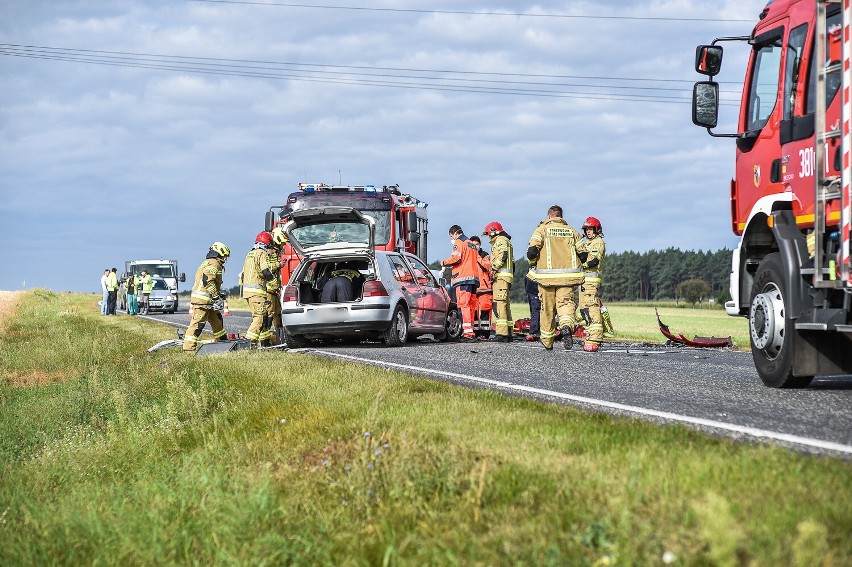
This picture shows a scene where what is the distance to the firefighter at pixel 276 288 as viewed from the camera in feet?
54.1

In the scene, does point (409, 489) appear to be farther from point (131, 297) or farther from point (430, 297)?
point (131, 297)

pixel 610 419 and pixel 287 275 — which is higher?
pixel 287 275

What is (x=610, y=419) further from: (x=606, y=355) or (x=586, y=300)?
(x=586, y=300)

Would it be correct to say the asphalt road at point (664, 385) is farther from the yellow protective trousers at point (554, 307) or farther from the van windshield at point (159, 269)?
the van windshield at point (159, 269)

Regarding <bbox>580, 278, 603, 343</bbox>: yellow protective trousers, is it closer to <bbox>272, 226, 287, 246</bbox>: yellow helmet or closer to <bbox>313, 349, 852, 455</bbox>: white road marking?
<bbox>313, 349, 852, 455</bbox>: white road marking

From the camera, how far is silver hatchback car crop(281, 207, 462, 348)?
16359 millimetres

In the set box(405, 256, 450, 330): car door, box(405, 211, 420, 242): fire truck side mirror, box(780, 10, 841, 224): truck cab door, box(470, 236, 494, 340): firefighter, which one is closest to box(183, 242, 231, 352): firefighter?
box(405, 256, 450, 330): car door

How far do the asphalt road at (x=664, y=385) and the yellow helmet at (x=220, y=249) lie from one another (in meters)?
1.95

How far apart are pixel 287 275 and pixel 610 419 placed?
15.3m

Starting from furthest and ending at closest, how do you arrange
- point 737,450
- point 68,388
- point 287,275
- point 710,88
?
point 287,275
point 68,388
point 710,88
point 737,450

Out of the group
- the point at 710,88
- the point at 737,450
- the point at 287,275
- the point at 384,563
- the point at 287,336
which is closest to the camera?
the point at 384,563

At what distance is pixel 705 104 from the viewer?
29.8ft

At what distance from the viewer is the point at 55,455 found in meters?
8.48

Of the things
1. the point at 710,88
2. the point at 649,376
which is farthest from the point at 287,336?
the point at 710,88
